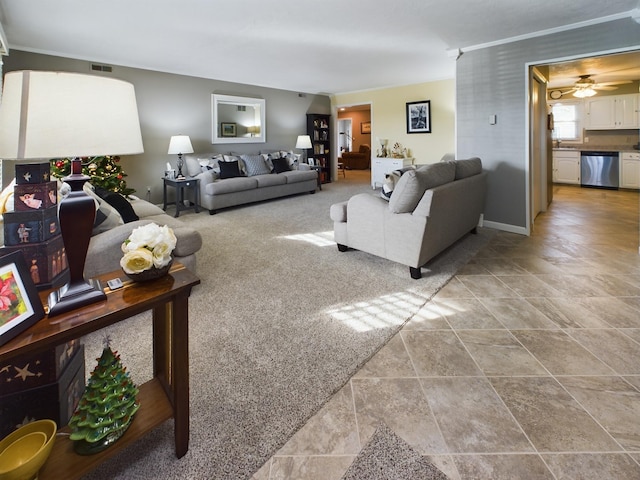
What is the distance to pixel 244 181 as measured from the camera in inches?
236

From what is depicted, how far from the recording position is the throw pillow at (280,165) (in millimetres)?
7109

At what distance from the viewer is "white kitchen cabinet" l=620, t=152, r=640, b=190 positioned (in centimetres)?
692

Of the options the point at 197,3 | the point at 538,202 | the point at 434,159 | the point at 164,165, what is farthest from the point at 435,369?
the point at 434,159

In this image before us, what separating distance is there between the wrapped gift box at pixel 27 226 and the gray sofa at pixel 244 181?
4484 millimetres

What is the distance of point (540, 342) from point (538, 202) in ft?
12.9

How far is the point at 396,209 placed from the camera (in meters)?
2.97

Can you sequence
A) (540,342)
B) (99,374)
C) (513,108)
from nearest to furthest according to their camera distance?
(99,374) < (540,342) < (513,108)

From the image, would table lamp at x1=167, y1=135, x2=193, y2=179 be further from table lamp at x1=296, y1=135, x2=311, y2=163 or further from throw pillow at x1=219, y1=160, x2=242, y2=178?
table lamp at x1=296, y1=135, x2=311, y2=163

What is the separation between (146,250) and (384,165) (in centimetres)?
750

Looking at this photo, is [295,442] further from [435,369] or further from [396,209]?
[396,209]

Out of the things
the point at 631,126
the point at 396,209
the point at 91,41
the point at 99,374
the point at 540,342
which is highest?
the point at 91,41

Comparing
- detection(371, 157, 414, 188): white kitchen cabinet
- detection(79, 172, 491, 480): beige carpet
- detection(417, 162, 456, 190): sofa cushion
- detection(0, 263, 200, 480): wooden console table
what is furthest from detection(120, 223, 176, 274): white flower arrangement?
detection(371, 157, 414, 188): white kitchen cabinet

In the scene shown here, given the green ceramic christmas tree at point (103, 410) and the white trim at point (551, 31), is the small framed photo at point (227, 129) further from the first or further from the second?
the green ceramic christmas tree at point (103, 410)

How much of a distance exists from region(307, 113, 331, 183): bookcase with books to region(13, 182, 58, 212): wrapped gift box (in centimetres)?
763
